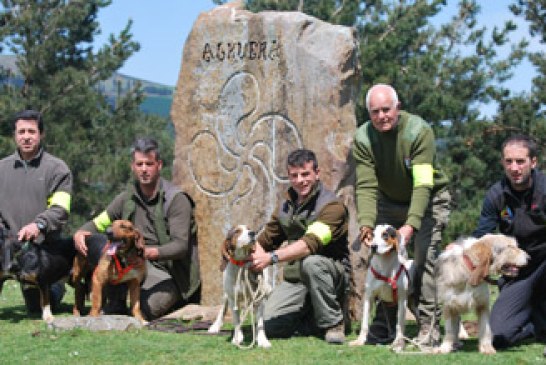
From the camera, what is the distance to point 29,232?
7.53 metres

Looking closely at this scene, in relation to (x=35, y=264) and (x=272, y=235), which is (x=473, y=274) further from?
(x=35, y=264)

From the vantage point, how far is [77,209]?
1873cm

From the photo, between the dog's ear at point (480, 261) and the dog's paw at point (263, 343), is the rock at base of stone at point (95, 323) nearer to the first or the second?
the dog's paw at point (263, 343)

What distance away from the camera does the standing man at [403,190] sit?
254 inches

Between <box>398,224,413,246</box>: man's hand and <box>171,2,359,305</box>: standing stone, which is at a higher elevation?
<box>171,2,359,305</box>: standing stone

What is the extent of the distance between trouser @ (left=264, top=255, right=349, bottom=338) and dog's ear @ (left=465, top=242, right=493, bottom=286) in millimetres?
1145

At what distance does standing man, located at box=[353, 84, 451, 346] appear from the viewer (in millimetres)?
6461

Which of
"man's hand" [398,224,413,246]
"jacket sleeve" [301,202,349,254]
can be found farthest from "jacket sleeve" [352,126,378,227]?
"man's hand" [398,224,413,246]

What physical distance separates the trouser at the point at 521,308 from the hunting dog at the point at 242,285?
173cm

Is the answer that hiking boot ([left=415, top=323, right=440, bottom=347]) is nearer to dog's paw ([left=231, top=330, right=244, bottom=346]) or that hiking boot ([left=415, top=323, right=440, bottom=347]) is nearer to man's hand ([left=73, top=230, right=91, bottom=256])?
dog's paw ([left=231, top=330, right=244, bottom=346])

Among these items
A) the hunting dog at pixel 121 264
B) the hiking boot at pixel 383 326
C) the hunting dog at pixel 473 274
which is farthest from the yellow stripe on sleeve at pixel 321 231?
the hunting dog at pixel 121 264

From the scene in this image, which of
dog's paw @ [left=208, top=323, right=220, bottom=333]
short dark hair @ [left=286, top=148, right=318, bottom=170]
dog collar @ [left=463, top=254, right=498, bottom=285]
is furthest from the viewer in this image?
dog's paw @ [left=208, top=323, right=220, bottom=333]

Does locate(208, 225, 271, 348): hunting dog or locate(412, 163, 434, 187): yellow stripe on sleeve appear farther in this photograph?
locate(412, 163, 434, 187): yellow stripe on sleeve

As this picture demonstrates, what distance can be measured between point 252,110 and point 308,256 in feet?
7.35
